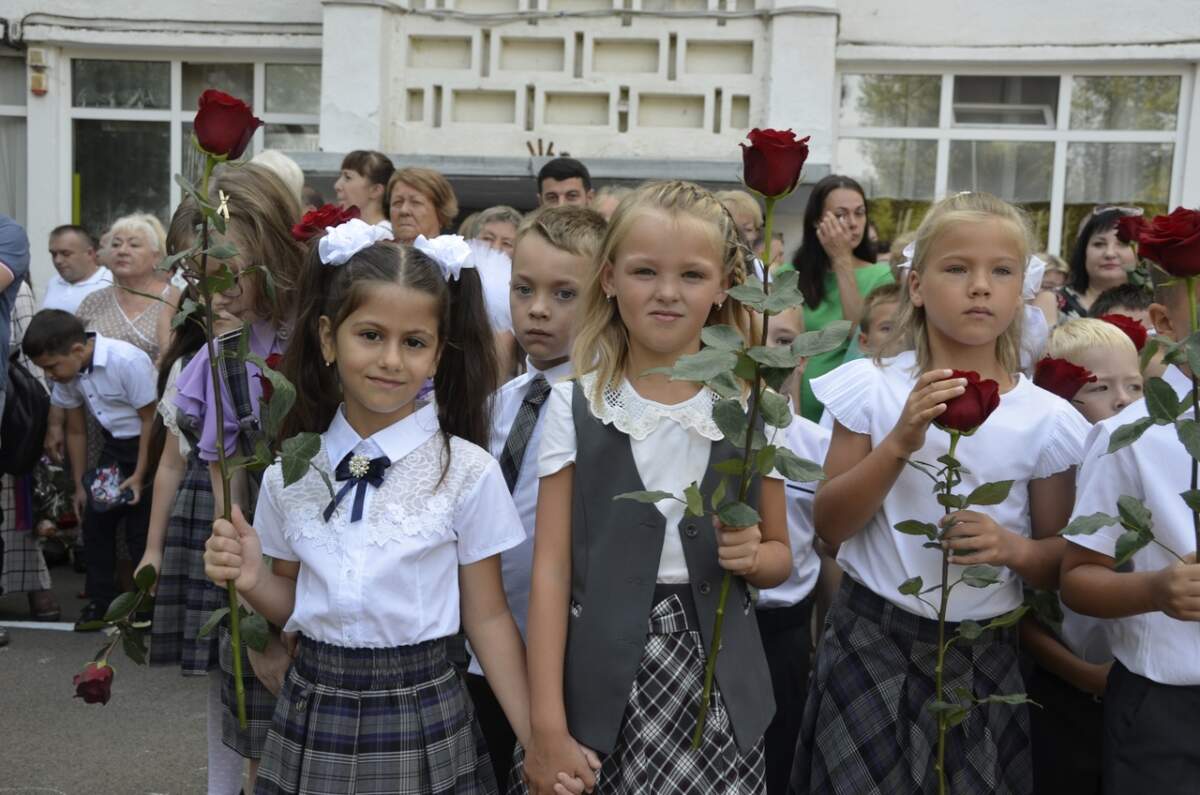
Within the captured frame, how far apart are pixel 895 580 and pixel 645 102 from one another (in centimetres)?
673

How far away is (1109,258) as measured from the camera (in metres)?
4.77

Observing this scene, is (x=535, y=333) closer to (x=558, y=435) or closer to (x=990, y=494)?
(x=558, y=435)

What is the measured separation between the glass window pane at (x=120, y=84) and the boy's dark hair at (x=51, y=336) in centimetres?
478

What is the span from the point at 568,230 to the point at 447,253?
0.48 m

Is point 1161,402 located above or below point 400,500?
above

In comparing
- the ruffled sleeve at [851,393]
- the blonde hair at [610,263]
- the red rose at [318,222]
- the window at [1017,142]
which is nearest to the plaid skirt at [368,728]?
the blonde hair at [610,263]

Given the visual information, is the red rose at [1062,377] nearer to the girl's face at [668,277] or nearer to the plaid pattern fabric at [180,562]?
the girl's face at [668,277]

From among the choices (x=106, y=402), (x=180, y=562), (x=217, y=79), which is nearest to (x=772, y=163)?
(x=180, y=562)

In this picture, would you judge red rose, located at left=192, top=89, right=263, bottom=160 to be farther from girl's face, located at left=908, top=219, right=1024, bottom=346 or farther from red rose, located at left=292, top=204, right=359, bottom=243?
girl's face, located at left=908, top=219, right=1024, bottom=346

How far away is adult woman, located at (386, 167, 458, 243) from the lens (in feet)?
16.0

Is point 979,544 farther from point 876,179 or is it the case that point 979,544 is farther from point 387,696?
point 876,179

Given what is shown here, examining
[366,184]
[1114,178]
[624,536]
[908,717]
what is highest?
[1114,178]

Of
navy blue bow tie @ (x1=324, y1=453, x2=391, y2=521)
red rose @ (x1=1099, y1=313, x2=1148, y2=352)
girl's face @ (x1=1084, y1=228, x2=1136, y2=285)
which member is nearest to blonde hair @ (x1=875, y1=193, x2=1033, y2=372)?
red rose @ (x1=1099, y1=313, x2=1148, y2=352)

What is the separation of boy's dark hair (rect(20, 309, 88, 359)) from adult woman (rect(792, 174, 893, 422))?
3.24 meters
